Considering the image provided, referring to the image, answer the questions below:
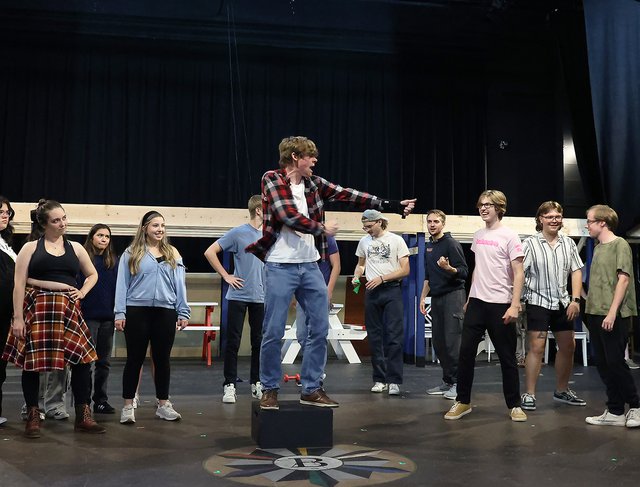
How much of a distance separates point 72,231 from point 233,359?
327cm

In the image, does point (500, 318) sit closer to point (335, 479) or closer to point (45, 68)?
point (335, 479)

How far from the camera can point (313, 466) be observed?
294cm

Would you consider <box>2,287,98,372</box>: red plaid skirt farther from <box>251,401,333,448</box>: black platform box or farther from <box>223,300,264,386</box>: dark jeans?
<box>223,300,264,386</box>: dark jeans

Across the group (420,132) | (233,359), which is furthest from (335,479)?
(420,132)

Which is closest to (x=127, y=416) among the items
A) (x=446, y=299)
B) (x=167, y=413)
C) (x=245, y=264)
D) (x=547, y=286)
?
(x=167, y=413)

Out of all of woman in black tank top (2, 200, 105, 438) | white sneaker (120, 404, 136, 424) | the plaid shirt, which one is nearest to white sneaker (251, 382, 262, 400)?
white sneaker (120, 404, 136, 424)

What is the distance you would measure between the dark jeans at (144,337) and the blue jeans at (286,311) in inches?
32.9

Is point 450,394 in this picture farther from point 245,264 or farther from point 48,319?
point 48,319

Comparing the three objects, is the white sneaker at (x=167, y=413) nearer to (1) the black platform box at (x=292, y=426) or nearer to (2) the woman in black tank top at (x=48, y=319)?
(2) the woman in black tank top at (x=48, y=319)

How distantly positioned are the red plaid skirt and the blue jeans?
0.99m

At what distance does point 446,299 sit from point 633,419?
1.57 meters

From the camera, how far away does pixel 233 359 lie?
4.68m

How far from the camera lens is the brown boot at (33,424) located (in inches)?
136

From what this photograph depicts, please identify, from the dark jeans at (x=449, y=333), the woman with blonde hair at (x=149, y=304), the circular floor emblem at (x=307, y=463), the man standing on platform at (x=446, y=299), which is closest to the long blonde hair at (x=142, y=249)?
the woman with blonde hair at (x=149, y=304)
